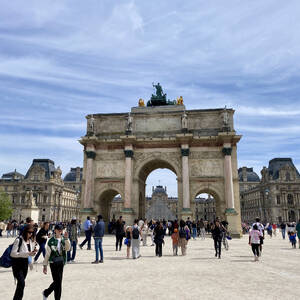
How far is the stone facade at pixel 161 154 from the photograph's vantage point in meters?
30.2

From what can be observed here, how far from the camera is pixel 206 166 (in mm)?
30984

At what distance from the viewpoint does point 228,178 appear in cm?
2958

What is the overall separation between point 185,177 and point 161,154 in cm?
369

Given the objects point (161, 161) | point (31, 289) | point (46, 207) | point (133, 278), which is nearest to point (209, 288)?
point (133, 278)

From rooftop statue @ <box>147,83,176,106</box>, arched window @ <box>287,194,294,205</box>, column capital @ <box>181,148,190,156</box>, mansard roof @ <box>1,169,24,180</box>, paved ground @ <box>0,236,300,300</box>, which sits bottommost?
paved ground @ <box>0,236,300,300</box>

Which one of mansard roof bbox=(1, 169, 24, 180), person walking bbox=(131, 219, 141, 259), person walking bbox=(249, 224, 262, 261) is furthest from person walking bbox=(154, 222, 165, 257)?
mansard roof bbox=(1, 169, 24, 180)

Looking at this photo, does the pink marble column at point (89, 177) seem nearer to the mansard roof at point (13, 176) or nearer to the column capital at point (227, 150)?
the column capital at point (227, 150)

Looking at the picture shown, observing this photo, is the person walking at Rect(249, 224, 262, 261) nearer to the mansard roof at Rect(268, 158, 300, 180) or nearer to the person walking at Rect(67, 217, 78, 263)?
the person walking at Rect(67, 217, 78, 263)

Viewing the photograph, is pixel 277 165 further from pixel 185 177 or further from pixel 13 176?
pixel 13 176

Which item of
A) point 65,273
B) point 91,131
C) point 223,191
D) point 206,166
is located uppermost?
point 91,131

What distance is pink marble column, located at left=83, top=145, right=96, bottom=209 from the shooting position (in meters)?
30.8

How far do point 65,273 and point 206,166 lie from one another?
927 inches

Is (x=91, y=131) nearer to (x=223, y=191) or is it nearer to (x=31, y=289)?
(x=223, y=191)

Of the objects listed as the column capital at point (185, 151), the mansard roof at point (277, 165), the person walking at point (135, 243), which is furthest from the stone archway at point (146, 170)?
the mansard roof at point (277, 165)
